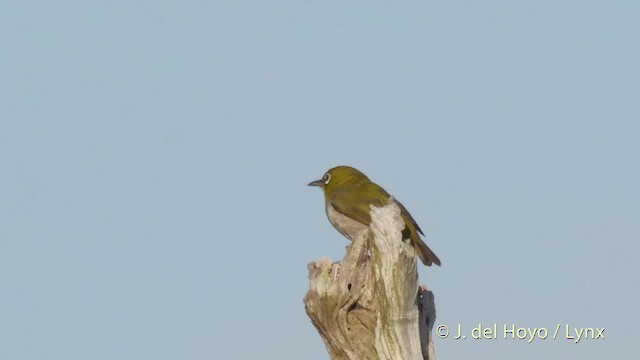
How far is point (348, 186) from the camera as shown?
850 inches

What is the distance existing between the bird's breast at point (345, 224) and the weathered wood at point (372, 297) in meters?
4.11

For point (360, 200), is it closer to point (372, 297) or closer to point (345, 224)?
point (345, 224)

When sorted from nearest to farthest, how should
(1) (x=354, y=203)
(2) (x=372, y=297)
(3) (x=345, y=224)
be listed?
(2) (x=372, y=297) < (1) (x=354, y=203) < (3) (x=345, y=224)

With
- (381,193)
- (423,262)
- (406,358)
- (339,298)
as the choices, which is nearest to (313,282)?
(339,298)

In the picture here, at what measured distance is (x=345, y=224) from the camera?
20.8 m

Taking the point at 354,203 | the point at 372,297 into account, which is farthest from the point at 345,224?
the point at 372,297

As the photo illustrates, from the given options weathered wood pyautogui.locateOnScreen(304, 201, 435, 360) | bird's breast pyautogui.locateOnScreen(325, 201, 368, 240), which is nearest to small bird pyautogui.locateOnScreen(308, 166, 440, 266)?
bird's breast pyautogui.locateOnScreen(325, 201, 368, 240)

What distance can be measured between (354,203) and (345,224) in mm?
409

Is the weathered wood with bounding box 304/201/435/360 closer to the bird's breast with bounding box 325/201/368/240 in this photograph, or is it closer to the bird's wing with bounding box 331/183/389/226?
the bird's wing with bounding box 331/183/389/226

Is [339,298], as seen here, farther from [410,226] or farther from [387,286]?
[410,226]

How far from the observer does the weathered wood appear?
15.8m

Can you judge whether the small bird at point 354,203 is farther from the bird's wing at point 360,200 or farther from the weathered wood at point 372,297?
the weathered wood at point 372,297

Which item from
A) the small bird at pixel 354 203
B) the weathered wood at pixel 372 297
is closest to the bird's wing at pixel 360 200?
the small bird at pixel 354 203

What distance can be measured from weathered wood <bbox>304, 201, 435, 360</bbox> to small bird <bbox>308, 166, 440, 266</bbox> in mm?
2899
